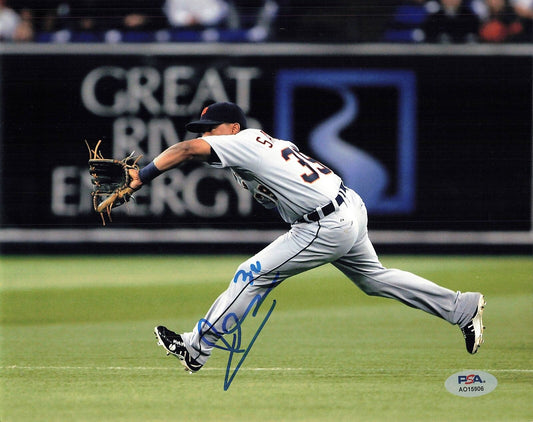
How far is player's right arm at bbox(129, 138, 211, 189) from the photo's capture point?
496 centimetres

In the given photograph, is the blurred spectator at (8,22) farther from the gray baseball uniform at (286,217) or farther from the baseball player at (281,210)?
the gray baseball uniform at (286,217)

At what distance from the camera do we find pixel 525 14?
12.4 m

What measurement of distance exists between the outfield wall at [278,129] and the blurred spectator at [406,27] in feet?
0.44

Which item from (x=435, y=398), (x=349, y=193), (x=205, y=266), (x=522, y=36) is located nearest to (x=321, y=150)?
(x=205, y=266)

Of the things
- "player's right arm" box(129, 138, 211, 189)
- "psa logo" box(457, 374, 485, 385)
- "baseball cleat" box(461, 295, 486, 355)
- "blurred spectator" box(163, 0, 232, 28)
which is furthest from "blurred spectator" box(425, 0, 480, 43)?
"player's right arm" box(129, 138, 211, 189)

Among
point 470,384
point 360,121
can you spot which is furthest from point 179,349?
point 360,121

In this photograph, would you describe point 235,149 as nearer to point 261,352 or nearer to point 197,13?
point 261,352

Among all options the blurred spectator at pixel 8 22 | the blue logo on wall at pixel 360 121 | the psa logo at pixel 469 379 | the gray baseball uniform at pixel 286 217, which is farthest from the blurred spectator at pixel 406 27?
the psa logo at pixel 469 379

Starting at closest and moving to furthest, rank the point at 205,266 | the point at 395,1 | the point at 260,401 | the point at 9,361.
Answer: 1. the point at 260,401
2. the point at 9,361
3. the point at 205,266
4. the point at 395,1

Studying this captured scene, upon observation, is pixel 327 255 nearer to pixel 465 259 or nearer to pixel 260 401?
pixel 260 401

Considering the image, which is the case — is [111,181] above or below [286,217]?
above

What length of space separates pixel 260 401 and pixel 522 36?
8.49 m

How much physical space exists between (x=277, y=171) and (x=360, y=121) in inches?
284

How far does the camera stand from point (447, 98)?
12188mm
